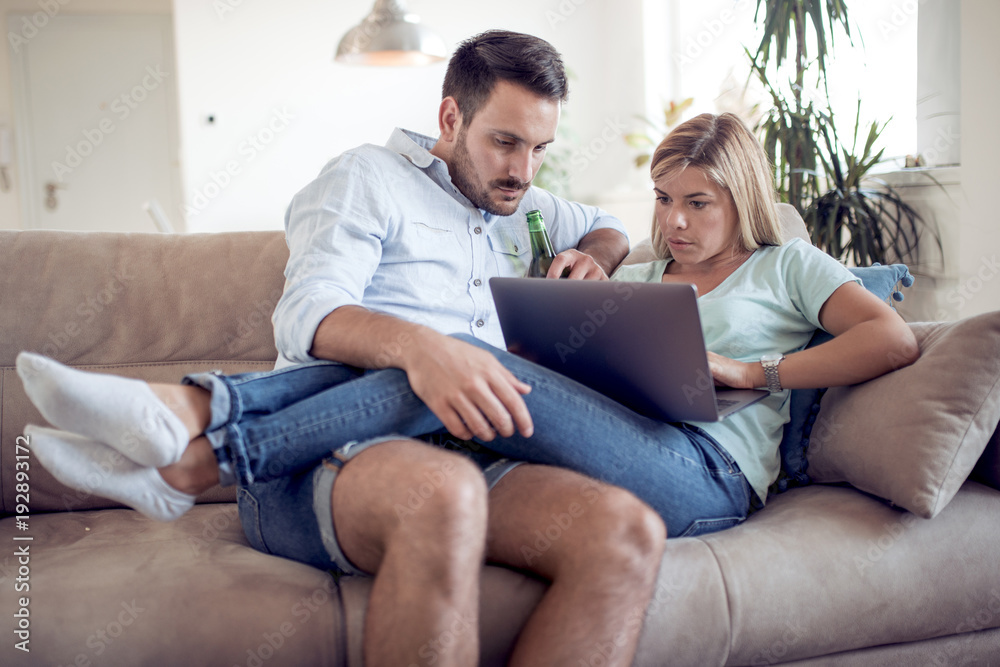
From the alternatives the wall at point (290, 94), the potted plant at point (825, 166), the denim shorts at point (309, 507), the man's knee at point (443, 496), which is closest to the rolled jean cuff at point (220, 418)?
the denim shorts at point (309, 507)

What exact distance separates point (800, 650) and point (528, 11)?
15.9 ft

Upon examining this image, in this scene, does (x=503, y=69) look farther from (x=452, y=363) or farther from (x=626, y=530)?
(x=626, y=530)

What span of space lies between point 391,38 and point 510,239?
2.06 metres

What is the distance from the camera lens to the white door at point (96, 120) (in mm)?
5215

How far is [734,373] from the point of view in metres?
1.22

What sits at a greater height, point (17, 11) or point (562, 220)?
point (17, 11)

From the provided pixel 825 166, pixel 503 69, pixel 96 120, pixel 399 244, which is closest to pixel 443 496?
pixel 399 244

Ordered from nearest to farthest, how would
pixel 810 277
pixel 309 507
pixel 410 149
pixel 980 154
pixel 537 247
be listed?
1. pixel 309 507
2. pixel 810 277
3. pixel 410 149
4. pixel 537 247
5. pixel 980 154

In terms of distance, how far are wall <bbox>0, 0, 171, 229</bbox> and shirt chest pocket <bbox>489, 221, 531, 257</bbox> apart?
187 inches

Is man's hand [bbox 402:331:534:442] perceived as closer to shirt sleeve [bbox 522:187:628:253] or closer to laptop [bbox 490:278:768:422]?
laptop [bbox 490:278:768:422]

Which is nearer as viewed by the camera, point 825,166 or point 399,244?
point 399,244

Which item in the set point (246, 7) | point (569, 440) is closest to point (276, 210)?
point (246, 7)

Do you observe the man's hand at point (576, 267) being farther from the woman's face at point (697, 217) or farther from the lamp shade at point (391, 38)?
the lamp shade at point (391, 38)

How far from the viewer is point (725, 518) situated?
3.94ft
